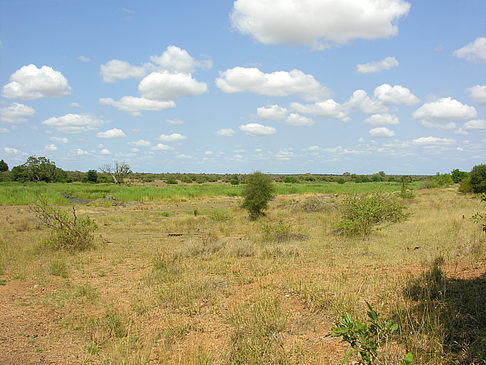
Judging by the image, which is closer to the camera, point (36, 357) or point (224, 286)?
point (36, 357)

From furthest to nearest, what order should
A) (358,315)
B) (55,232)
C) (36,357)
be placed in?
1. (55,232)
2. (358,315)
3. (36,357)

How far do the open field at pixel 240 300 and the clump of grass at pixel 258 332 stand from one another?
0.06ft

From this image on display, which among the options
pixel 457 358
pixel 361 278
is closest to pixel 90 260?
pixel 361 278

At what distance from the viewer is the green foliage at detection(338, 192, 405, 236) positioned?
13.4 meters

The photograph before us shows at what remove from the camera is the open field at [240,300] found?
4.29 meters

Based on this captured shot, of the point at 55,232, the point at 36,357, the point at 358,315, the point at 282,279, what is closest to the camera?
the point at 36,357

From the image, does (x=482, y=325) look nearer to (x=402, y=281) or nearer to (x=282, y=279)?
(x=402, y=281)

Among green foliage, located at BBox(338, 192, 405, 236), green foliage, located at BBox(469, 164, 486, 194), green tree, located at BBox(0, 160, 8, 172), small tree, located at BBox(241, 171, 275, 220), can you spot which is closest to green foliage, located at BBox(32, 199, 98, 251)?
green foliage, located at BBox(338, 192, 405, 236)

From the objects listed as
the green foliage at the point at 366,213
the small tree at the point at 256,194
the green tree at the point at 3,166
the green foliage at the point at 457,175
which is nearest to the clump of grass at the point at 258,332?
the green foliage at the point at 366,213

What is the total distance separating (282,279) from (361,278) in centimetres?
165

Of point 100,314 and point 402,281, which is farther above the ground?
point 402,281

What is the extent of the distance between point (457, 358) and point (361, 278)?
10.6 feet

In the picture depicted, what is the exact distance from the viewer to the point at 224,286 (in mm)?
7457

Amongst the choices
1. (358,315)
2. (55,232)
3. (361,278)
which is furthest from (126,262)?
(358,315)
